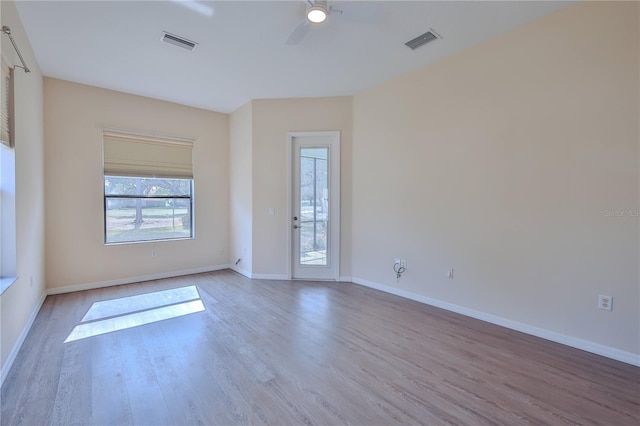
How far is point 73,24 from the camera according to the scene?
106 inches

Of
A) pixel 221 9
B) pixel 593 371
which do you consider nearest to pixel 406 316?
pixel 593 371

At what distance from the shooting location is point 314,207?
183 inches

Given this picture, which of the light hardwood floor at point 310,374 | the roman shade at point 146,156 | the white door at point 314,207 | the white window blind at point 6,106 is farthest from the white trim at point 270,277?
the white window blind at point 6,106

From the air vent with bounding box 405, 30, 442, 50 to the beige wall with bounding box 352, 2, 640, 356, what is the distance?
1.59 feet

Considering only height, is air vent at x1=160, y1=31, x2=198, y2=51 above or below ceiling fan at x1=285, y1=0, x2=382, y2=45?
above

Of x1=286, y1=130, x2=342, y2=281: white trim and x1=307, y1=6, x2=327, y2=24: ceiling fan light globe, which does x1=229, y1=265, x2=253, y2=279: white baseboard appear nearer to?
x1=286, y1=130, x2=342, y2=281: white trim

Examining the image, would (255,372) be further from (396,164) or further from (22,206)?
(396,164)

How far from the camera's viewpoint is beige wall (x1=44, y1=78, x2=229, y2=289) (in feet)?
12.7

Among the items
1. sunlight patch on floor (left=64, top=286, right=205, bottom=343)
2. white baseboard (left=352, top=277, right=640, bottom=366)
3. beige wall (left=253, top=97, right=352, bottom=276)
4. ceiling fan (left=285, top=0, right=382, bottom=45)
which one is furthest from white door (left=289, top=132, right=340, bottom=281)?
ceiling fan (left=285, top=0, right=382, bottom=45)

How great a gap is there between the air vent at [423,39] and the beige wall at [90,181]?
3.63 meters

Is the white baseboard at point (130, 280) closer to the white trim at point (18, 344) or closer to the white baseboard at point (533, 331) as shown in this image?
the white trim at point (18, 344)

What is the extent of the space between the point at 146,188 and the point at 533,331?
5292 mm

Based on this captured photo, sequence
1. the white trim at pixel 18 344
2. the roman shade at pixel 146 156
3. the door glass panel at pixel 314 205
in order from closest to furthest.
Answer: the white trim at pixel 18 344
the roman shade at pixel 146 156
the door glass panel at pixel 314 205

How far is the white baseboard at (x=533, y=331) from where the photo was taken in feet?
7.66
